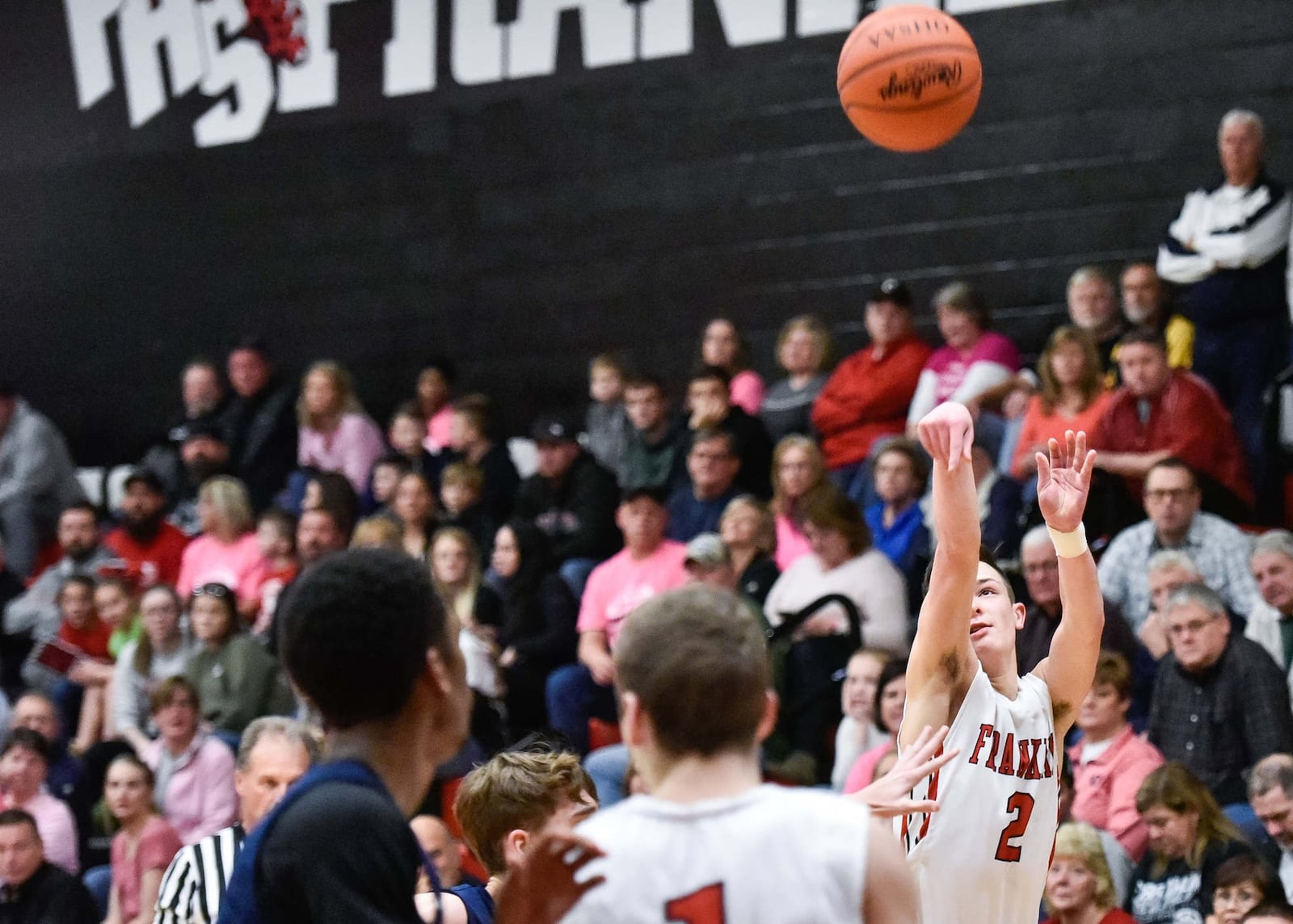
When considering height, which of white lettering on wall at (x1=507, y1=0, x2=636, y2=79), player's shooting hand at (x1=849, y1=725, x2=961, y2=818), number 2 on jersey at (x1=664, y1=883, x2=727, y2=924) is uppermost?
white lettering on wall at (x1=507, y1=0, x2=636, y2=79)

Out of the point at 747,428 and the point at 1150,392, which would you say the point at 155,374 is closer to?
the point at 747,428

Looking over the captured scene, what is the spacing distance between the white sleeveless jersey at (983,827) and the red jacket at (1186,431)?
4477mm

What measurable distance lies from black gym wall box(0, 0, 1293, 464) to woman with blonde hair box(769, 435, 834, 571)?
2.04 m

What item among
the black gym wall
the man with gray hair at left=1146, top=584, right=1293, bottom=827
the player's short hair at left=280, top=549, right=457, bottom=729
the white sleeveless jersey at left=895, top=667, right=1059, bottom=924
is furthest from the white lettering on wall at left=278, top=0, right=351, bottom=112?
the player's short hair at left=280, top=549, right=457, bottom=729

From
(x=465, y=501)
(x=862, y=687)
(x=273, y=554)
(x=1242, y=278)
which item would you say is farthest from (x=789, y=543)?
(x=273, y=554)

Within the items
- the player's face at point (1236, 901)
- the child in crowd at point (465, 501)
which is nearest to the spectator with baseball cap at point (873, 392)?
the child in crowd at point (465, 501)

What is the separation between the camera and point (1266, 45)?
974 cm

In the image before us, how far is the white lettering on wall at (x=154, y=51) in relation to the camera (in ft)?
42.1

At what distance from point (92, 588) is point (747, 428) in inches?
143

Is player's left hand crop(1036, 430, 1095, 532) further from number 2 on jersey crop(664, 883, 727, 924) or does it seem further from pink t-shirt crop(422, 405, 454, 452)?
pink t-shirt crop(422, 405, 454, 452)

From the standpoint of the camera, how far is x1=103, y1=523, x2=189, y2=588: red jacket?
429 inches

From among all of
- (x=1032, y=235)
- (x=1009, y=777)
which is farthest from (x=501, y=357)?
(x=1009, y=777)

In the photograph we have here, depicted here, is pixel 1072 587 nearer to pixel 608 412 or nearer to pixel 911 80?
pixel 911 80

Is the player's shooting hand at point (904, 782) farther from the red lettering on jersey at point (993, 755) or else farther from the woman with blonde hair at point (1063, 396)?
the woman with blonde hair at point (1063, 396)
